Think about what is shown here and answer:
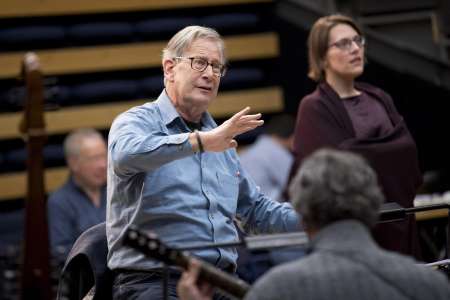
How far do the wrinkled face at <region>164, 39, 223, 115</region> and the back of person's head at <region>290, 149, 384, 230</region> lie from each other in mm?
1053

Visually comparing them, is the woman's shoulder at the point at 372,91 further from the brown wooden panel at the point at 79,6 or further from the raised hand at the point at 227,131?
the brown wooden panel at the point at 79,6

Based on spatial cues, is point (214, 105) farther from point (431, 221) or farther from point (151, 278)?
point (151, 278)

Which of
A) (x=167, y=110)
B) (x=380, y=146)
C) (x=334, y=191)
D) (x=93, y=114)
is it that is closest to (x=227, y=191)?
(x=167, y=110)

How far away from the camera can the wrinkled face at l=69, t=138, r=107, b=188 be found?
16.2 ft

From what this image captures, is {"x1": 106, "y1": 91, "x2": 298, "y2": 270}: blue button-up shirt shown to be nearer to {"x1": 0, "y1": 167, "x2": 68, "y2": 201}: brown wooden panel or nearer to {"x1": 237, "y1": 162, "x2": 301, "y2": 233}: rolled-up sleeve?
{"x1": 237, "y1": 162, "x2": 301, "y2": 233}: rolled-up sleeve

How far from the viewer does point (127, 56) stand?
254 inches

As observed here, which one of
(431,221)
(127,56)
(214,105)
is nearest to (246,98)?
(214,105)

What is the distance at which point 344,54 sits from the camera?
12.9 feet

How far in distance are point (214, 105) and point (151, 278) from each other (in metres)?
3.81

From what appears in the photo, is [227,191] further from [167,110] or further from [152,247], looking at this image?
[152,247]

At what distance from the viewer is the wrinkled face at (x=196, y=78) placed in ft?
9.80

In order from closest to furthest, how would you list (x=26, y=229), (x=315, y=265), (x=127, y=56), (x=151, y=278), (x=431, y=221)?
(x=315, y=265) → (x=26, y=229) → (x=151, y=278) → (x=431, y=221) → (x=127, y=56)

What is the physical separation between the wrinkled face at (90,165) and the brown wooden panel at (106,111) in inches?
44.9

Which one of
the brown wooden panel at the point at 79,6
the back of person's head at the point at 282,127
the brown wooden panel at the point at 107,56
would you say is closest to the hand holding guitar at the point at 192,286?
the back of person's head at the point at 282,127
